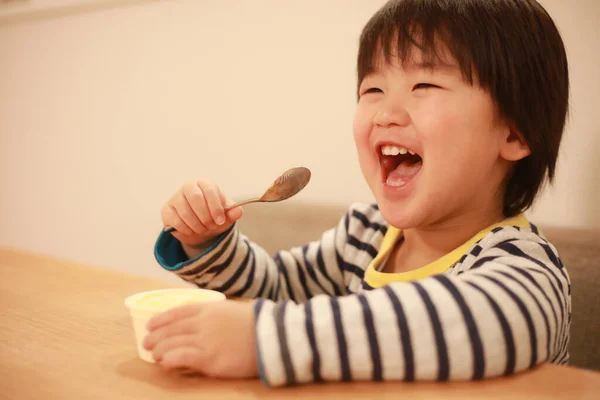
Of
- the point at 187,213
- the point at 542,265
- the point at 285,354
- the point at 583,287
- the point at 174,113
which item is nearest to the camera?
the point at 285,354

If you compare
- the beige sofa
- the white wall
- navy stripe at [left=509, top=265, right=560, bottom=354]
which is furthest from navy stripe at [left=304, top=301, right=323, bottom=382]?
the white wall

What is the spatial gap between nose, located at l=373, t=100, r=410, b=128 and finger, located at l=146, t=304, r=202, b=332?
39 centimetres

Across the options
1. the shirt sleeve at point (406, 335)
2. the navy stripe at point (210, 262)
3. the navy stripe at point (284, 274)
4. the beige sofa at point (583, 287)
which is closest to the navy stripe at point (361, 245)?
the navy stripe at point (284, 274)

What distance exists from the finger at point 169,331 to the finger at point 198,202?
33 cm

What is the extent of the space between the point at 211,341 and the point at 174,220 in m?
0.39

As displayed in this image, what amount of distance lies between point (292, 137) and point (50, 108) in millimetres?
1175

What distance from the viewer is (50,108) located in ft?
7.05

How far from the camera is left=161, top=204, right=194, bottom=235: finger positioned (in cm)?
83

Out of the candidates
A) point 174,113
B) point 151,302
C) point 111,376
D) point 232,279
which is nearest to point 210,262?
point 232,279

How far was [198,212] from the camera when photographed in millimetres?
811

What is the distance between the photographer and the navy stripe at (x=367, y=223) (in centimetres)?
97

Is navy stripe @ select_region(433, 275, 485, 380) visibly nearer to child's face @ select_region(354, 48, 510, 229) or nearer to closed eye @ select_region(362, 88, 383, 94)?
child's face @ select_region(354, 48, 510, 229)

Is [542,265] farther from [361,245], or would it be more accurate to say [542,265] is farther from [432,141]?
[361,245]

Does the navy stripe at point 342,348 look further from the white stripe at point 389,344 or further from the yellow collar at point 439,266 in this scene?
the yellow collar at point 439,266
